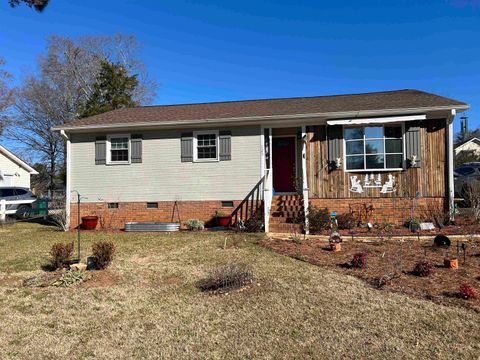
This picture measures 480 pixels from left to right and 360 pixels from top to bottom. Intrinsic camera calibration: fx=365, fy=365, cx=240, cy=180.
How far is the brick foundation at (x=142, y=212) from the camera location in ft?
40.6

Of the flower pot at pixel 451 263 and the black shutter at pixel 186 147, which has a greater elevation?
the black shutter at pixel 186 147

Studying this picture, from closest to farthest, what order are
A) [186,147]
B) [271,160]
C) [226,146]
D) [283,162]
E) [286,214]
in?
[286,214], [226,146], [186,147], [271,160], [283,162]

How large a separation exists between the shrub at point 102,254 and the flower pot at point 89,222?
6.43 m

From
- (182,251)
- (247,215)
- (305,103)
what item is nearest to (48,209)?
(247,215)

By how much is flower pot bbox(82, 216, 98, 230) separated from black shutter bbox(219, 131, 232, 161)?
492cm

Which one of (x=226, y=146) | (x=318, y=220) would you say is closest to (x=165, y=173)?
(x=226, y=146)

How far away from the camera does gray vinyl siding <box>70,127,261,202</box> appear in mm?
12273

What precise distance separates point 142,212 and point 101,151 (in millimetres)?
2656

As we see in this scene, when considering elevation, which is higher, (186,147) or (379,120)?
(379,120)

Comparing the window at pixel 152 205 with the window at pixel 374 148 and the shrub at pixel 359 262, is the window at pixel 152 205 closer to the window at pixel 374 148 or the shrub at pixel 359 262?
the window at pixel 374 148

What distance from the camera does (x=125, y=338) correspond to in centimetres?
394

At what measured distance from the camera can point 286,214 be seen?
449 inches

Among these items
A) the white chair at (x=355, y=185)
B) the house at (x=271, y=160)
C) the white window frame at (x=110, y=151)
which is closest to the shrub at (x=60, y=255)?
the house at (x=271, y=160)

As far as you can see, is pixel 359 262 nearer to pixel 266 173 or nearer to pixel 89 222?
pixel 266 173
